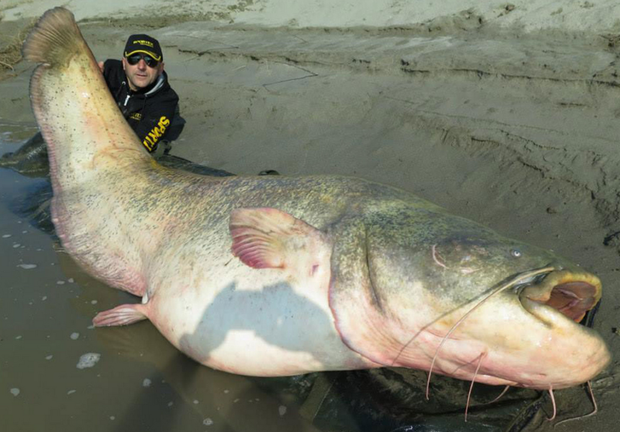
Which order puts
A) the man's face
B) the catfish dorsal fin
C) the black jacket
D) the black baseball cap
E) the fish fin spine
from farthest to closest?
the black jacket
the man's face
the black baseball cap
the fish fin spine
the catfish dorsal fin

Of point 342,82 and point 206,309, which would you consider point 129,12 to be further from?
point 206,309

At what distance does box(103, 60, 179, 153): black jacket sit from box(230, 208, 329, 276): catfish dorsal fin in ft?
9.58

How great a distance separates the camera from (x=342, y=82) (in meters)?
6.12

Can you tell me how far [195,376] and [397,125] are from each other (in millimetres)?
3108

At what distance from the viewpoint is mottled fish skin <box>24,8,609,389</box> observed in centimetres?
198

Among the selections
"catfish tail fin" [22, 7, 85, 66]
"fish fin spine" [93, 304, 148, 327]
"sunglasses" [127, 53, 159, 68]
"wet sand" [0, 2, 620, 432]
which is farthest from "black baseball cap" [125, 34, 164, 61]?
"fish fin spine" [93, 304, 148, 327]

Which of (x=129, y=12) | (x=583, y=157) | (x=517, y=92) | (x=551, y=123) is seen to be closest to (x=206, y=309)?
(x=583, y=157)

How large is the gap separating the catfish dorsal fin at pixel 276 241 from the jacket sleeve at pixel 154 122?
2.89 m

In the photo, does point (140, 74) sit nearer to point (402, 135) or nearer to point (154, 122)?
point (154, 122)

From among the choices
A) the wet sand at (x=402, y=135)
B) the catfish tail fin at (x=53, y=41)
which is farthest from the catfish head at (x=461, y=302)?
the catfish tail fin at (x=53, y=41)

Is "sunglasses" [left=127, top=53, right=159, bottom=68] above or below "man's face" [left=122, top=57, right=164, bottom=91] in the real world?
above

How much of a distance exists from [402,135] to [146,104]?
229 cm

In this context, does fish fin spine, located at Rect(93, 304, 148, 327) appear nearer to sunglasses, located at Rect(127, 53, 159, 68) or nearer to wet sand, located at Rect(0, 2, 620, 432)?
wet sand, located at Rect(0, 2, 620, 432)

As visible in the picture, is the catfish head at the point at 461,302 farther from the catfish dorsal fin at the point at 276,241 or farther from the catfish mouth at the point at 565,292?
the catfish dorsal fin at the point at 276,241
